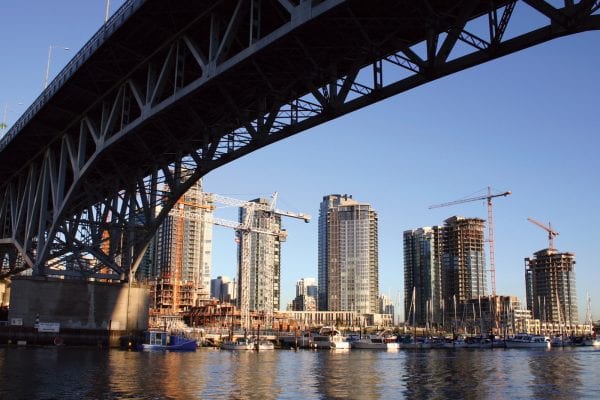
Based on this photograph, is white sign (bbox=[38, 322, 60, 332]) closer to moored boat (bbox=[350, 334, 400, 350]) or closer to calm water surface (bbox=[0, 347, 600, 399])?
calm water surface (bbox=[0, 347, 600, 399])

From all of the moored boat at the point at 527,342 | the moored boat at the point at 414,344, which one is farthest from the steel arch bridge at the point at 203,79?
the moored boat at the point at 527,342

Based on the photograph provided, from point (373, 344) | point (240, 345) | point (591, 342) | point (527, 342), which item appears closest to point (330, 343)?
point (373, 344)

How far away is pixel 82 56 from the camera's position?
144 feet

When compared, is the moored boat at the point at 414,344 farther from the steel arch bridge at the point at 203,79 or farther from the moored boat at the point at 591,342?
the steel arch bridge at the point at 203,79

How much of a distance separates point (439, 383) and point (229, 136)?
65.9ft

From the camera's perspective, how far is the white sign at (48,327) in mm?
59375

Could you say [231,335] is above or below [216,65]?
below

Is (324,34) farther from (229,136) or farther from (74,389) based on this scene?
(74,389)

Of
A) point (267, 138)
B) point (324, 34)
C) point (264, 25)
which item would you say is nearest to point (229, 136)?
point (267, 138)

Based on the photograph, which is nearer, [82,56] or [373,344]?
[82,56]

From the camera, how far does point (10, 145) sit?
61.4 metres

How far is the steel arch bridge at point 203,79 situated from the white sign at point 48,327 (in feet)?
15.0

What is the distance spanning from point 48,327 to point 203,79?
3559 cm

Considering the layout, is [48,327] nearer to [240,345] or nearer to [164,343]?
[164,343]
